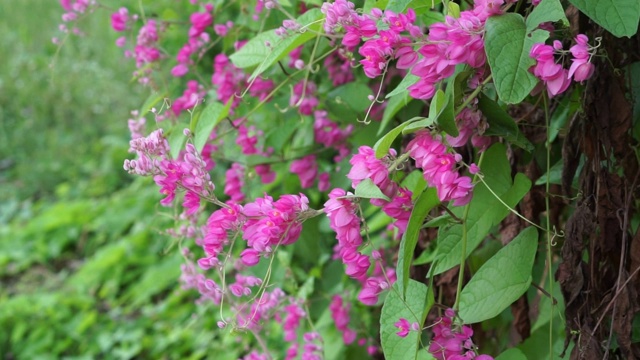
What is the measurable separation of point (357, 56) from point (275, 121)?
1.28 feet

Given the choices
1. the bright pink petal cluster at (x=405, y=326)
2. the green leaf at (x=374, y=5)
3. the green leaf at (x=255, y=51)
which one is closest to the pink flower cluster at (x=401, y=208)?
the bright pink petal cluster at (x=405, y=326)

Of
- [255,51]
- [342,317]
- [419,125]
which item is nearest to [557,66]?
[419,125]

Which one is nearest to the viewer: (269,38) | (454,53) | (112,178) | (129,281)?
(454,53)

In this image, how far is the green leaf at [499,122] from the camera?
32.3 inches

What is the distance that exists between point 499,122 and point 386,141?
0.13 metres

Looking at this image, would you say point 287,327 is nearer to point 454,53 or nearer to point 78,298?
point 454,53

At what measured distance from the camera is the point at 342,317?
1.57 m

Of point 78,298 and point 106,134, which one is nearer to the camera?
point 78,298

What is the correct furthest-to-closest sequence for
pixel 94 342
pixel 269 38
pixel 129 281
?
1. pixel 129 281
2. pixel 94 342
3. pixel 269 38

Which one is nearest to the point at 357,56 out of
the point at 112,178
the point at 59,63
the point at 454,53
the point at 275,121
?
the point at 275,121

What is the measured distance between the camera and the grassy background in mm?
3318

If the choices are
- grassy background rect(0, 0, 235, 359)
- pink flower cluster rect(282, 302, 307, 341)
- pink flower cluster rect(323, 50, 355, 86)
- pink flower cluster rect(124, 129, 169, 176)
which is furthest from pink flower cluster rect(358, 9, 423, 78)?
grassy background rect(0, 0, 235, 359)

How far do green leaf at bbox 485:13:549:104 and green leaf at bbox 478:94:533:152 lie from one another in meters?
0.08

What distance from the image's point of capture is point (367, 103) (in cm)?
128
